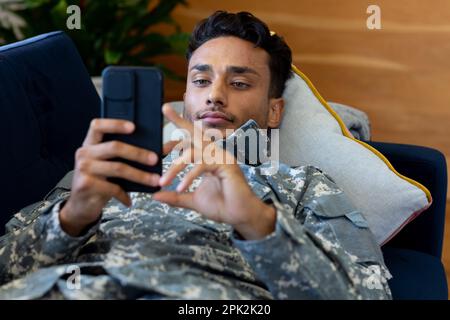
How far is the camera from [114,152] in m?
0.90

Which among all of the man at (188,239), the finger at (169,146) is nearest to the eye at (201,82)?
the man at (188,239)

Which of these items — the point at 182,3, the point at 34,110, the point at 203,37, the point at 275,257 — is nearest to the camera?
the point at 275,257

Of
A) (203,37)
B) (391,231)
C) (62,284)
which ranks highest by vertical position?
(203,37)

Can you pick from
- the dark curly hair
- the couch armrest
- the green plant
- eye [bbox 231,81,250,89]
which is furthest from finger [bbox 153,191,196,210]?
the green plant

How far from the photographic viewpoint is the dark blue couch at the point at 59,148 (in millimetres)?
1264

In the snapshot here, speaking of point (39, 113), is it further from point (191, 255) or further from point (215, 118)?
point (191, 255)

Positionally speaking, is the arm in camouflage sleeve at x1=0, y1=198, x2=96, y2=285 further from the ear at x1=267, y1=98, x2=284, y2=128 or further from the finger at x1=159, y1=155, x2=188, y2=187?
the ear at x1=267, y1=98, x2=284, y2=128

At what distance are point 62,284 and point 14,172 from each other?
41 cm

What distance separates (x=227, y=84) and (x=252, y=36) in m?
0.15

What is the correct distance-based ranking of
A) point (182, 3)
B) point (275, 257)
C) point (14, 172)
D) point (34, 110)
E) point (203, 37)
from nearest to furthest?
point (275, 257) → point (14, 172) → point (34, 110) → point (203, 37) → point (182, 3)

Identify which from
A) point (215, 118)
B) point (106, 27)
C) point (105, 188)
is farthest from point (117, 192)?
point (106, 27)
